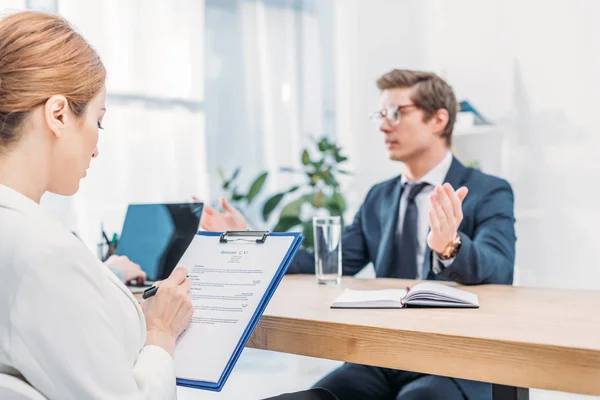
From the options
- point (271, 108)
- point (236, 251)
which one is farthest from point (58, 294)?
point (271, 108)

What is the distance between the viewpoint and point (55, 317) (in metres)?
0.83

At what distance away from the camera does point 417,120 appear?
236 centimetres

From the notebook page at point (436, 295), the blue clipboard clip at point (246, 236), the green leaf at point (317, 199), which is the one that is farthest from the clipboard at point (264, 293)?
the green leaf at point (317, 199)

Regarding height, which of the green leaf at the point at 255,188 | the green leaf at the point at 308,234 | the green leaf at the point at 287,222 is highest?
the green leaf at the point at 255,188

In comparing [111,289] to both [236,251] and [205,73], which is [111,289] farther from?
[205,73]

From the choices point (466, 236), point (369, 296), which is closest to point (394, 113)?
point (466, 236)

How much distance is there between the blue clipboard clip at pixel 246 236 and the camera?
4.26 feet

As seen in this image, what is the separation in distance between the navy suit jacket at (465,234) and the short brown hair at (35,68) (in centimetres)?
102

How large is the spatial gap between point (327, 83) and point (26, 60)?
3830 mm

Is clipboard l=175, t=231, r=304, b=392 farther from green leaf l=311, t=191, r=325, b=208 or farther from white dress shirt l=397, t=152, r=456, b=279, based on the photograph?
green leaf l=311, t=191, r=325, b=208

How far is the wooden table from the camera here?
0.96 meters

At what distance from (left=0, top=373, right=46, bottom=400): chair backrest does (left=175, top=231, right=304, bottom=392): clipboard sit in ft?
1.00

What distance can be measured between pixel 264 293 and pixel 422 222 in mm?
1135

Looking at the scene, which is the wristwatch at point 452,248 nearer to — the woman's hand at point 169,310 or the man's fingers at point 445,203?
the man's fingers at point 445,203
